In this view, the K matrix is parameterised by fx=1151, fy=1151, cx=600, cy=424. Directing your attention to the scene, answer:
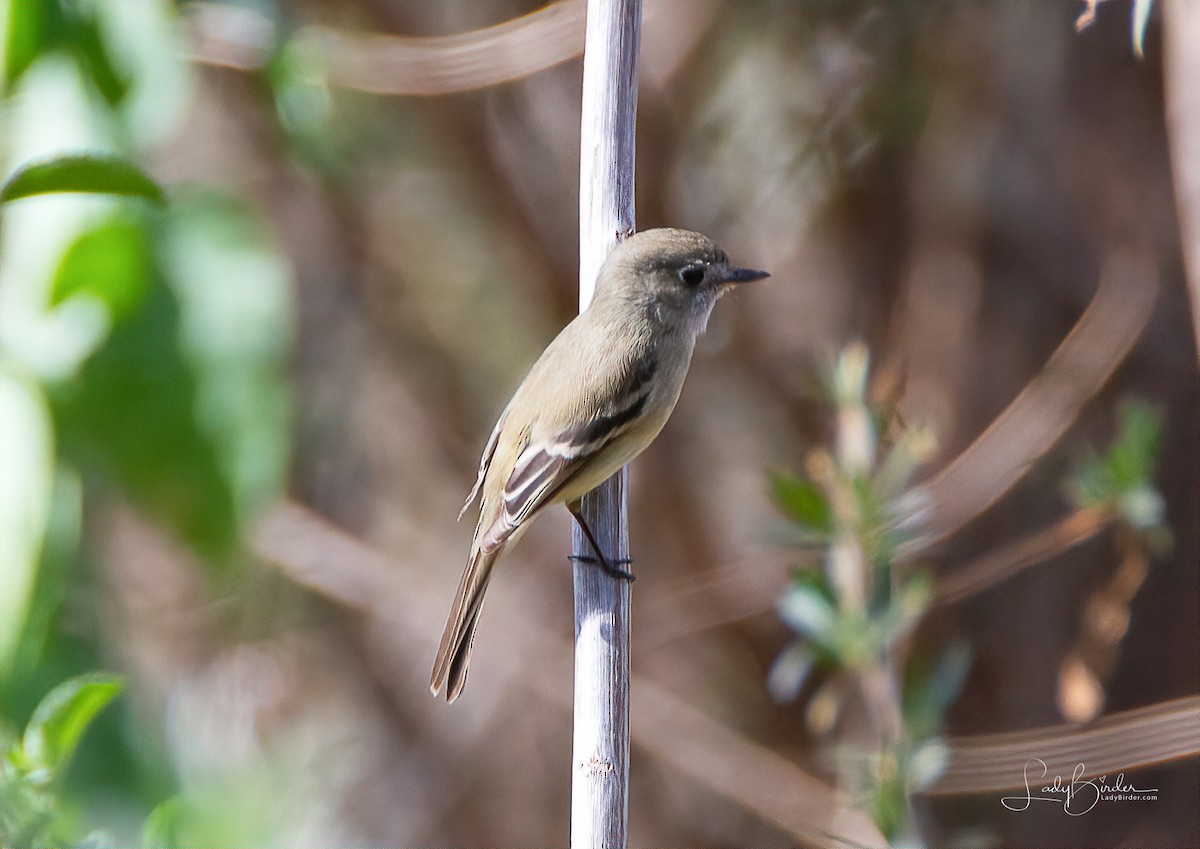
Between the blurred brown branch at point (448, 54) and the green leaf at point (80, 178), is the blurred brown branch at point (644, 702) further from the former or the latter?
the green leaf at point (80, 178)

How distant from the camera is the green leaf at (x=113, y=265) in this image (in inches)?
87.2

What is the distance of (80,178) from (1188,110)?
2.83 meters

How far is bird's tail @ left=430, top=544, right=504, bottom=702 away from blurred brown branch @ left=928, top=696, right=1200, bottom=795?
1.59 m

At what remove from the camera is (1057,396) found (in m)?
3.96

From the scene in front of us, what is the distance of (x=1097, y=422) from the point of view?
4055 millimetres

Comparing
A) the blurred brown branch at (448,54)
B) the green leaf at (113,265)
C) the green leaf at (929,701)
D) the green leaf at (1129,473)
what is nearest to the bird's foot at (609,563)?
the green leaf at (929,701)

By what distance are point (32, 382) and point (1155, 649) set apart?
3584 mm

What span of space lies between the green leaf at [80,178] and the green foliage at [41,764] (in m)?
0.66

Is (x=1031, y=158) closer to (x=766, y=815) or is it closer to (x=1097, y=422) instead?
(x=1097, y=422)

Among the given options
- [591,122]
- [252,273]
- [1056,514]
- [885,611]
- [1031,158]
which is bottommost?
[885,611]

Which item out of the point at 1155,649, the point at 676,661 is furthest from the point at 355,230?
the point at 1155,649

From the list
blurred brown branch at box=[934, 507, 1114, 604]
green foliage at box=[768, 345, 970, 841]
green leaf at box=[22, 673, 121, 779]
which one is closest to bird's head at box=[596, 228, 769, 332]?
green foliage at box=[768, 345, 970, 841]

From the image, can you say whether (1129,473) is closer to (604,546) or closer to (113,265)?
(604,546)

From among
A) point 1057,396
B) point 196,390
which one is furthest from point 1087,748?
point 196,390
